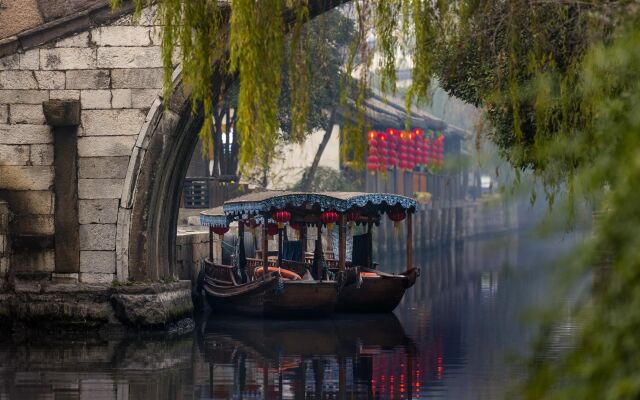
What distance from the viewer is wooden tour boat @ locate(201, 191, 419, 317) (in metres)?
17.0

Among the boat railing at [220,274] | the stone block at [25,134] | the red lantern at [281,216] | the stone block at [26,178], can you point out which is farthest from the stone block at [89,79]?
the boat railing at [220,274]

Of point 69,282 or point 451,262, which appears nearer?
point 69,282

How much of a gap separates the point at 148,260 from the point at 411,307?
6.91 meters

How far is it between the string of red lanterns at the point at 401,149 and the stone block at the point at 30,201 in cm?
1525

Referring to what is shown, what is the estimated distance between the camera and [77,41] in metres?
14.0

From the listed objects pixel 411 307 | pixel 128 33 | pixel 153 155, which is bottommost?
pixel 411 307

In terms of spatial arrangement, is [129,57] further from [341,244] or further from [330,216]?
[341,244]

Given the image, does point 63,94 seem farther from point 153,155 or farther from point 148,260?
point 148,260

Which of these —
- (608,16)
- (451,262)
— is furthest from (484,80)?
(451,262)

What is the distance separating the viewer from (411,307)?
20.1m

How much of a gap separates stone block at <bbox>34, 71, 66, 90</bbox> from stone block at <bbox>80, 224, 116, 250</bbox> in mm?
1731

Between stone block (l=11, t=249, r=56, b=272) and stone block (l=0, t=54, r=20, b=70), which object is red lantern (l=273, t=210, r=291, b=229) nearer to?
stone block (l=11, t=249, r=56, b=272)

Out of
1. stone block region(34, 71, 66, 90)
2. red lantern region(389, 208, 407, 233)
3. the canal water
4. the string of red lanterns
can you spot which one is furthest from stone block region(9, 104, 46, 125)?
the string of red lanterns

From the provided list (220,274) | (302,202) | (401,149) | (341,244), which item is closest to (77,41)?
(302,202)
